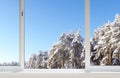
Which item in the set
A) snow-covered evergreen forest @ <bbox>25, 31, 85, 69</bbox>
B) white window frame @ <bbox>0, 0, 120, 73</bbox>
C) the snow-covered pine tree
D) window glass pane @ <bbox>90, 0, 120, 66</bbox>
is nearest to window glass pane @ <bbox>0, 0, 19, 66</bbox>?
white window frame @ <bbox>0, 0, 120, 73</bbox>

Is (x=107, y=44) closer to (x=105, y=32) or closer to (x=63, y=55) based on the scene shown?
(x=105, y=32)

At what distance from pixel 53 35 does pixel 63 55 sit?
0.30m

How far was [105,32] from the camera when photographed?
2992 mm

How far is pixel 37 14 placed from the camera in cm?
307

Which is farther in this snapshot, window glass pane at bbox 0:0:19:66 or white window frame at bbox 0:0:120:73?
window glass pane at bbox 0:0:19:66

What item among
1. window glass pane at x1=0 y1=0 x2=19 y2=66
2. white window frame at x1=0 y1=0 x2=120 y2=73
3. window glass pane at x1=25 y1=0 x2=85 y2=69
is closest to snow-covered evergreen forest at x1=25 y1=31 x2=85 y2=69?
window glass pane at x1=25 y1=0 x2=85 y2=69

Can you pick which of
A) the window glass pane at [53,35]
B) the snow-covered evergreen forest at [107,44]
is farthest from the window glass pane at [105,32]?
the window glass pane at [53,35]

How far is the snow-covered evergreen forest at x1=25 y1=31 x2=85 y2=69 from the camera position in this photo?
119 inches

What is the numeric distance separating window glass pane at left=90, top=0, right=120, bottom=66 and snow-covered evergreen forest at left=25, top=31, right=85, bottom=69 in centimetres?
18

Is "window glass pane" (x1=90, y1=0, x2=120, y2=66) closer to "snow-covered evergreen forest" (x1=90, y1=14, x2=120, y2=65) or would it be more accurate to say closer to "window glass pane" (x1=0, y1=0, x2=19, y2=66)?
"snow-covered evergreen forest" (x1=90, y1=14, x2=120, y2=65)

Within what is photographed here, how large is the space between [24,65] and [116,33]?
127cm

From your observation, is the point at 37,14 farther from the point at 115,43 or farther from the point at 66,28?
the point at 115,43

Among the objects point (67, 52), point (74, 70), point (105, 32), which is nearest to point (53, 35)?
point (67, 52)

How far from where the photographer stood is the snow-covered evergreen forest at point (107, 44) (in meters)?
2.96
